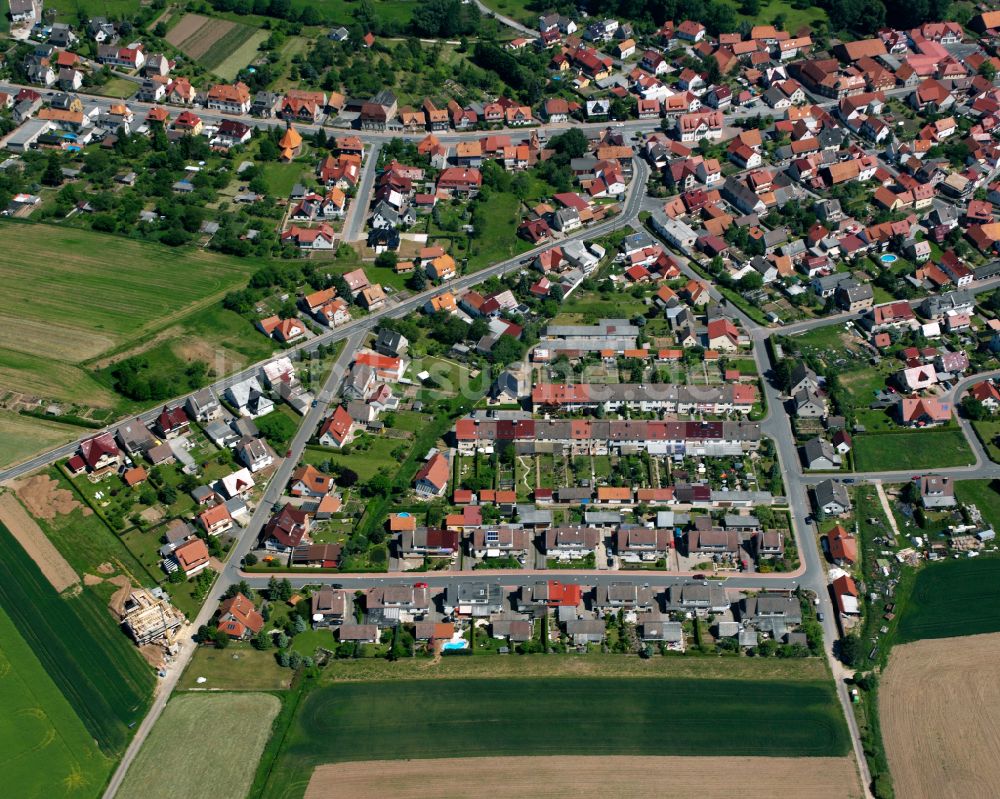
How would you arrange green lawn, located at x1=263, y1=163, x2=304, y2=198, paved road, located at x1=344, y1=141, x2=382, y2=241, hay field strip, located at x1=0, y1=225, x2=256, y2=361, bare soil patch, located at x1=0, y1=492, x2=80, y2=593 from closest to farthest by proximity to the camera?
1. bare soil patch, located at x1=0, y1=492, x2=80, y2=593
2. hay field strip, located at x1=0, y1=225, x2=256, y2=361
3. paved road, located at x1=344, y1=141, x2=382, y2=241
4. green lawn, located at x1=263, y1=163, x2=304, y2=198

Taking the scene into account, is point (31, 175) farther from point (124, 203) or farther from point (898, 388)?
point (898, 388)

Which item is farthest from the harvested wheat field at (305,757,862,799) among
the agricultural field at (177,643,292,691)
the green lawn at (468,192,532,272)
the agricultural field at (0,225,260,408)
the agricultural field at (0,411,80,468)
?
the green lawn at (468,192,532,272)

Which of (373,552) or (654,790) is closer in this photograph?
(654,790)

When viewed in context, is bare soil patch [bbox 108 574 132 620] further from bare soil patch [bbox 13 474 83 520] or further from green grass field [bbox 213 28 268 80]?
green grass field [bbox 213 28 268 80]

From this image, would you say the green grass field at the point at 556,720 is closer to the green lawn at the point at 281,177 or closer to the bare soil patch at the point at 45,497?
the bare soil patch at the point at 45,497

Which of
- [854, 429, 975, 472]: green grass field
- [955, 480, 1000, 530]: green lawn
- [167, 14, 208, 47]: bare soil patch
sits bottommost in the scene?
[955, 480, 1000, 530]: green lawn

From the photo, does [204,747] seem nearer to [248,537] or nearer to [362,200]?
[248,537]

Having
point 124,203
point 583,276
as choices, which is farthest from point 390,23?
point 583,276
